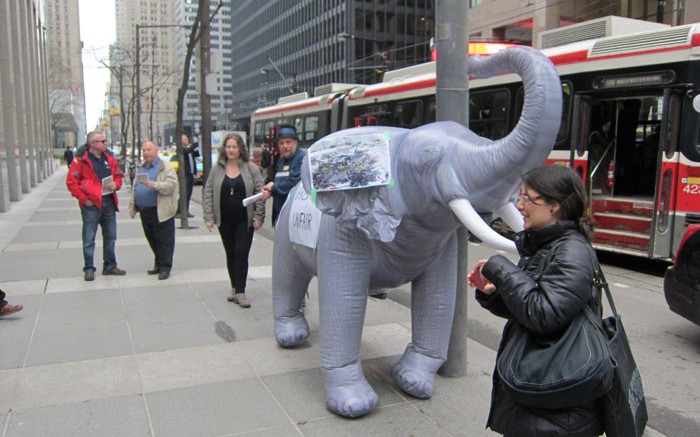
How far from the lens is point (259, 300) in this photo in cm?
624

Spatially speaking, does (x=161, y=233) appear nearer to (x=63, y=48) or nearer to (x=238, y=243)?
(x=238, y=243)

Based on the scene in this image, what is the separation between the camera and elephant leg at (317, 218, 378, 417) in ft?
11.4

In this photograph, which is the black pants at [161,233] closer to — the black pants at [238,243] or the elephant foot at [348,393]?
the black pants at [238,243]

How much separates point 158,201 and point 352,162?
4.41 m

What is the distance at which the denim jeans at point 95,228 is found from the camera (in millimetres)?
6879

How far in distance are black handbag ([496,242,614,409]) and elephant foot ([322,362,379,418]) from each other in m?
1.53

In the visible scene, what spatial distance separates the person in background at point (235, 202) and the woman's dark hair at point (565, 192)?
156 inches

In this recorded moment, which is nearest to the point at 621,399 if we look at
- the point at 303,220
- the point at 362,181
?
the point at 362,181

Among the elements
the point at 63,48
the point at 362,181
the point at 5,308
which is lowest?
the point at 5,308

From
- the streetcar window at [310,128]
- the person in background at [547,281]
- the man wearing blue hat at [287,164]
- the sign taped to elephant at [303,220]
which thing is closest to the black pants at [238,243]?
the man wearing blue hat at [287,164]

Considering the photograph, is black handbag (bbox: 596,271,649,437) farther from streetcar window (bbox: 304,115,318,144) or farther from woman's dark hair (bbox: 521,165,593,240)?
streetcar window (bbox: 304,115,318,144)

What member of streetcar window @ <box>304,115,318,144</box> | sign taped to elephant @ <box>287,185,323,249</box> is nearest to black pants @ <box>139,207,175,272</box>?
sign taped to elephant @ <box>287,185,323,249</box>

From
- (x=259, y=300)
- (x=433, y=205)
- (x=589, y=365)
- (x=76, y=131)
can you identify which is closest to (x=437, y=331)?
(x=433, y=205)

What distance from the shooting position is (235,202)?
18.9 feet
